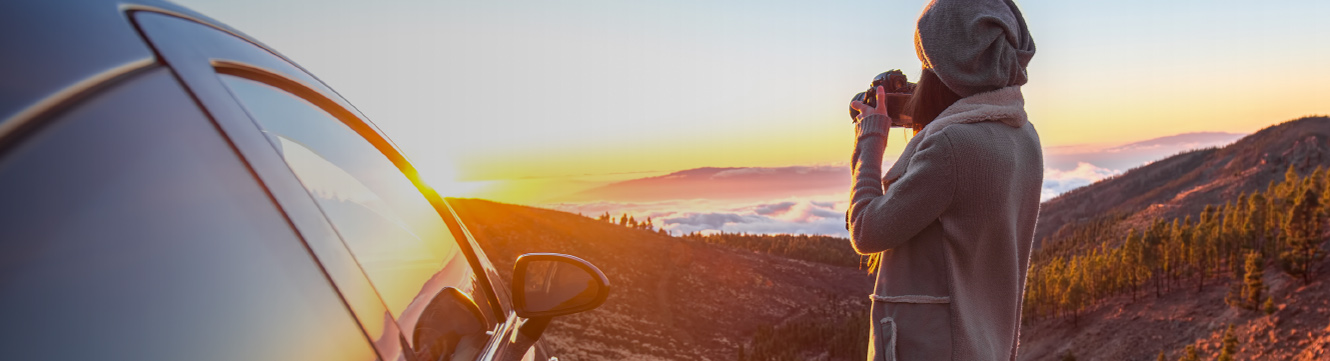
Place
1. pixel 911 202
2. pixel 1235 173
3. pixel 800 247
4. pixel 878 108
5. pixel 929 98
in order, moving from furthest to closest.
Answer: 1. pixel 1235 173
2. pixel 800 247
3. pixel 878 108
4. pixel 929 98
5. pixel 911 202

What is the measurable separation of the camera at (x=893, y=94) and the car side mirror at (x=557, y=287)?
49.5 inches

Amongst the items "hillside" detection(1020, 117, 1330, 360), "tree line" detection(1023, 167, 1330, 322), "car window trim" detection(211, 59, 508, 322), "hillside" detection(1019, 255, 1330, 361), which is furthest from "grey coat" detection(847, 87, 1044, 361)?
"tree line" detection(1023, 167, 1330, 322)

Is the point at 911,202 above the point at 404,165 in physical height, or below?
below

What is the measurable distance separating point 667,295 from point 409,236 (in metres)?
33.0

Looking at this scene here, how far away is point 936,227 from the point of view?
241 centimetres

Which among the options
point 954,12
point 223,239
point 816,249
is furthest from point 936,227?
point 816,249

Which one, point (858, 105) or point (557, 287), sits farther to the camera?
point (858, 105)

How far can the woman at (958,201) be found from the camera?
A: 2.31 metres

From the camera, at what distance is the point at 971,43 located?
2359 millimetres

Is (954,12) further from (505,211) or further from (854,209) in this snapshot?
(505,211)

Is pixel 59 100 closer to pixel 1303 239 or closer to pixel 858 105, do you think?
pixel 858 105

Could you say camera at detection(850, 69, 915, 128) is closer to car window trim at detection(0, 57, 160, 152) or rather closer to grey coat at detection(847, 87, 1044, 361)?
grey coat at detection(847, 87, 1044, 361)

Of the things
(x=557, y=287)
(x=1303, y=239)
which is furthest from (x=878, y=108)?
(x=1303, y=239)

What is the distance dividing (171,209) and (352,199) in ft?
2.59
